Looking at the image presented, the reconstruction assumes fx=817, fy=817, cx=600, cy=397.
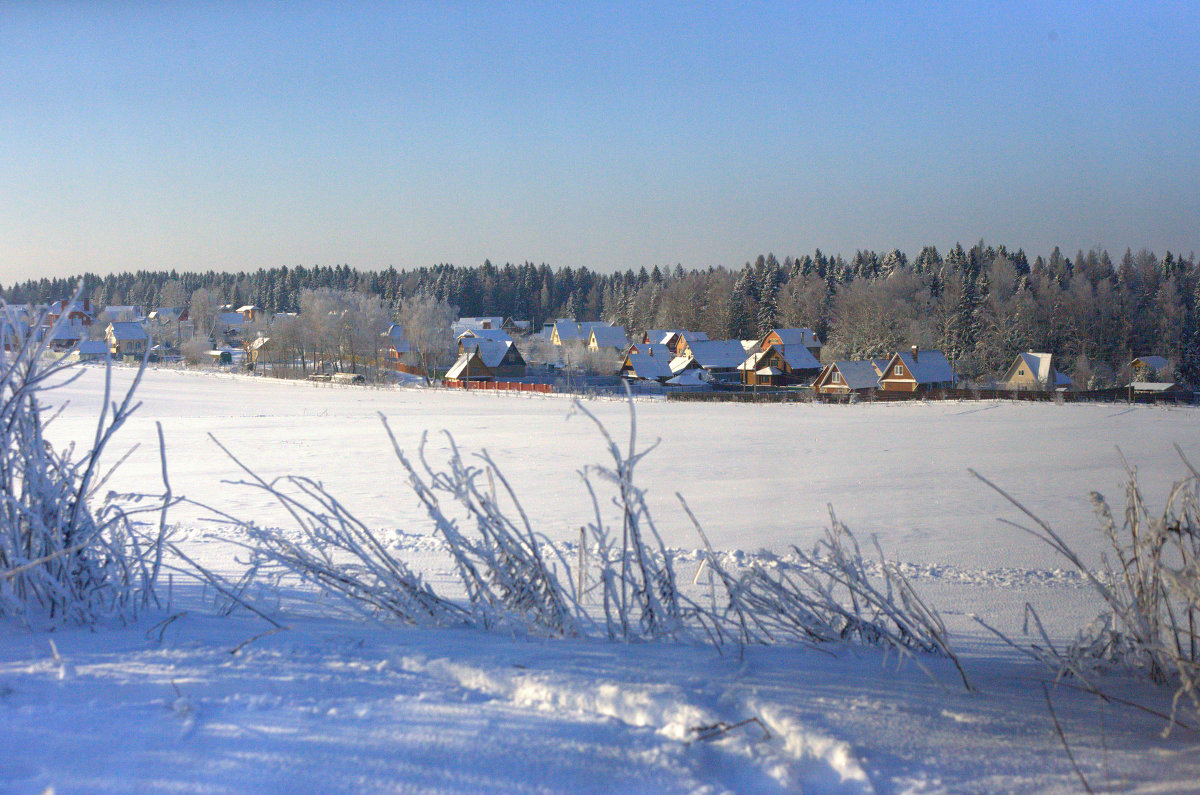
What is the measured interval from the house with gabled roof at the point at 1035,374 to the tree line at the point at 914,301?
194 inches

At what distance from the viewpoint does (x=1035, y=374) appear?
5925cm

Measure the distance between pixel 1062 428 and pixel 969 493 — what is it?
1796cm

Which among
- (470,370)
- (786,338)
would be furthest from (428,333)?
(786,338)

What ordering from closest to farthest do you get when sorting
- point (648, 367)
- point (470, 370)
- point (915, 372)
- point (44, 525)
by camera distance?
point (44, 525) < point (915, 372) < point (470, 370) < point (648, 367)

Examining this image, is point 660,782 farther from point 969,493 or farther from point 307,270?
point 307,270

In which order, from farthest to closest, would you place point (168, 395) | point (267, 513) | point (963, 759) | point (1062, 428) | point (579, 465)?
point (168, 395) → point (1062, 428) → point (579, 465) → point (267, 513) → point (963, 759)

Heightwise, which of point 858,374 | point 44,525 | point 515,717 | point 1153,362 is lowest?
point 515,717

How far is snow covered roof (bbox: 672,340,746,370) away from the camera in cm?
7344

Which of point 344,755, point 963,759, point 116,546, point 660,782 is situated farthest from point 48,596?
point 963,759

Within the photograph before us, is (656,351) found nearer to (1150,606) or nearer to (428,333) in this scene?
(428,333)

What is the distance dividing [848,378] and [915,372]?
196 inches

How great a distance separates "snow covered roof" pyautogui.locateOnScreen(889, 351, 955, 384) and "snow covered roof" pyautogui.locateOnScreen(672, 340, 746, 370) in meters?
18.8

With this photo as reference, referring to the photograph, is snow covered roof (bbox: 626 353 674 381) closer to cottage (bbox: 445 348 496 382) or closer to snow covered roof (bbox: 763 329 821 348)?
snow covered roof (bbox: 763 329 821 348)

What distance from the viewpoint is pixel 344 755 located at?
76.6 inches
